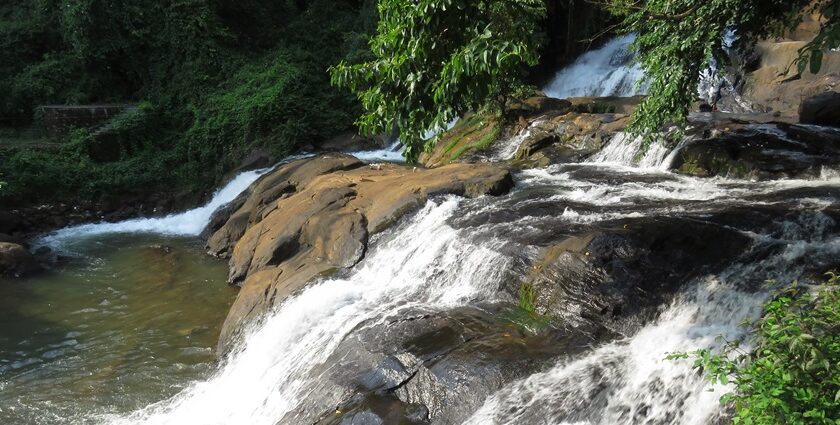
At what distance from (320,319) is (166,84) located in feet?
53.6

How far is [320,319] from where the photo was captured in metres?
7.08

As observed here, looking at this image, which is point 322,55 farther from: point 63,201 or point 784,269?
point 784,269

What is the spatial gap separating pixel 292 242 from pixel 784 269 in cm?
678

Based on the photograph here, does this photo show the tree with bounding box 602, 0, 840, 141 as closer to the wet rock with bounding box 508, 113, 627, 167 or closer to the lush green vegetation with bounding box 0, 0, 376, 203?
the wet rock with bounding box 508, 113, 627, 167

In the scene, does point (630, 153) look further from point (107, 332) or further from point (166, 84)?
point (166, 84)

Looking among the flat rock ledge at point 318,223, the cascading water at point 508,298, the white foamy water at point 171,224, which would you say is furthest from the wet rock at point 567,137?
the white foamy water at point 171,224

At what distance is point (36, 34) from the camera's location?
2039 cm

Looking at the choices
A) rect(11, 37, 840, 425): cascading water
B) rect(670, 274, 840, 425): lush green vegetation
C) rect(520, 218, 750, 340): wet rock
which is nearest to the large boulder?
rect(11, 37, 840, 425): cascading water

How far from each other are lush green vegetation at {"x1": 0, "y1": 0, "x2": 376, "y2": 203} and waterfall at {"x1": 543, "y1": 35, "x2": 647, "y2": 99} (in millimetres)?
6689

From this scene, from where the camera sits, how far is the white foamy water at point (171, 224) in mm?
14111

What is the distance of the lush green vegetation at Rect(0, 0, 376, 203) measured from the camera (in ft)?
55.3

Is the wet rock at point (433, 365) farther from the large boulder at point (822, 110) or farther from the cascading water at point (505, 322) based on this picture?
the large boulder at point (822, 110)

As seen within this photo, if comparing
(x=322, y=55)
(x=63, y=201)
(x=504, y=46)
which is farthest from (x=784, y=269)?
(x=322, y=55)

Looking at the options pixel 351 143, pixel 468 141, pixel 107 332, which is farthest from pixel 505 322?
pixel 351 143
